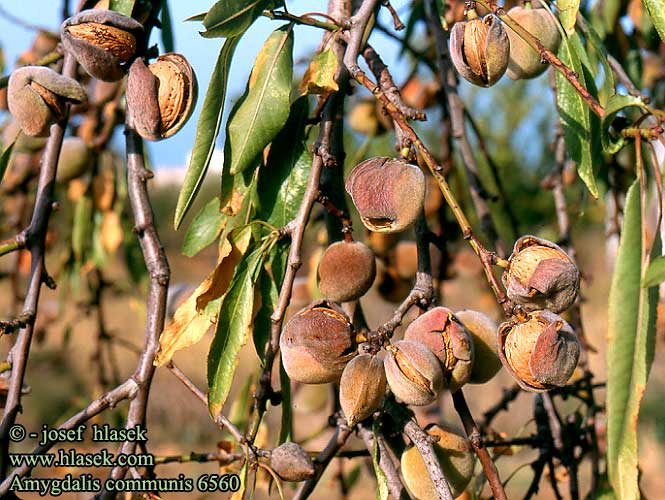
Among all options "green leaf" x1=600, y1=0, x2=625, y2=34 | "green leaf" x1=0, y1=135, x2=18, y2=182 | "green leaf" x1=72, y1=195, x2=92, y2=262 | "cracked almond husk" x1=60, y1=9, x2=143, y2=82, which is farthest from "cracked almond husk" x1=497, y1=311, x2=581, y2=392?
"green leaf" x1=72, y1=195, x2=92, y2=262

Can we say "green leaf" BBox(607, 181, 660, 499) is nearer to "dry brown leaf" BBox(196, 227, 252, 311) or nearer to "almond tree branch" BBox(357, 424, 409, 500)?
"almond tree branch" BBox(357, 424, 409, 500)

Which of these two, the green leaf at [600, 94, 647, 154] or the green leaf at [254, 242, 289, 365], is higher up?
the green leaf at [600, 94, 647, 154]

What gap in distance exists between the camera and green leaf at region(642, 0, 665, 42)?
0.68 meters

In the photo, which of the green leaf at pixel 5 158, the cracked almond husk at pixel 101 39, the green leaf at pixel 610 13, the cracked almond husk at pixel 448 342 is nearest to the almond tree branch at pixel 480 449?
the cracked almond husk at pixel 448 342

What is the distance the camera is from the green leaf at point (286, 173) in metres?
0.86

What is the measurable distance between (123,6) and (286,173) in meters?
0.27

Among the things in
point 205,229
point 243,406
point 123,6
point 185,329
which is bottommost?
point 243,406

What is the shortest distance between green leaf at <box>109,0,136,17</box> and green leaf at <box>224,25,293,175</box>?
7.1 inches

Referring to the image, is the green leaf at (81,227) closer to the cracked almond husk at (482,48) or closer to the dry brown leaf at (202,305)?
the dry brown leaf at (202,305)

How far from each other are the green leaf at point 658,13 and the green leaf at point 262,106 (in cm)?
35

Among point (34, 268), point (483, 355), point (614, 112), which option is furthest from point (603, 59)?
point (34, 268)

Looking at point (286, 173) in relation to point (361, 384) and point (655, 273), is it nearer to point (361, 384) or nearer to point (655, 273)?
point (361, 384)

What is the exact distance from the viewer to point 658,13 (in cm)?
68

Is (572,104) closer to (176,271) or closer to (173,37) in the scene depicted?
(173,37)
